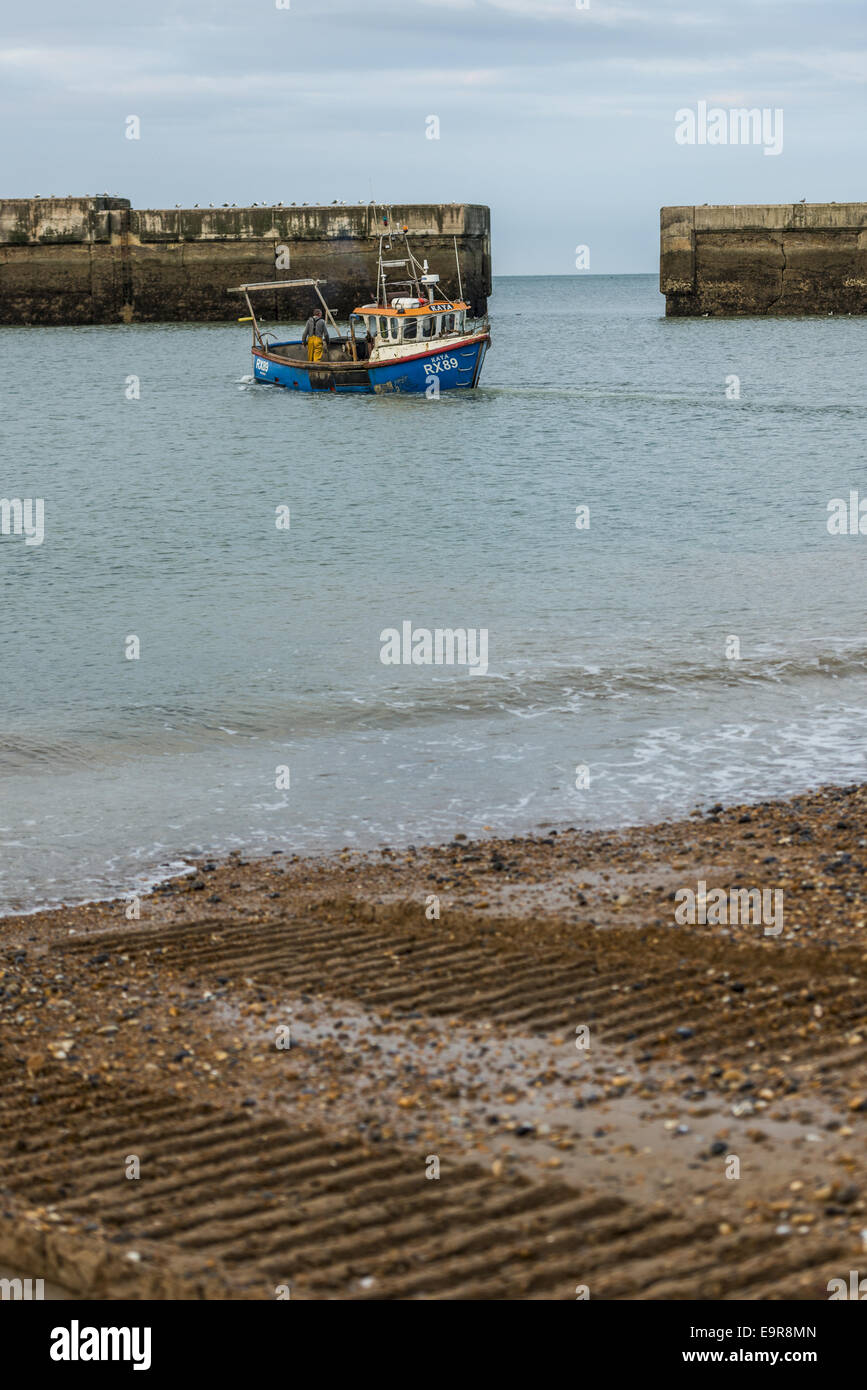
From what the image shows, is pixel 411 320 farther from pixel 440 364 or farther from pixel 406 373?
pixel 440 364

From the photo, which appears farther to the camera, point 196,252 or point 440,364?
point 196,252

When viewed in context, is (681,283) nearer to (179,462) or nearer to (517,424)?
(517,424)

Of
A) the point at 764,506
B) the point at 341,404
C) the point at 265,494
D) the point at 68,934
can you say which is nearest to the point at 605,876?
the point at 68,934

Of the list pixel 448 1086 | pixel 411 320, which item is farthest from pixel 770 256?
pixel 448 1086

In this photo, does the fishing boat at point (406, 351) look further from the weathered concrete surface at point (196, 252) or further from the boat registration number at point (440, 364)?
the weathered concrete surface at point (196, 252)

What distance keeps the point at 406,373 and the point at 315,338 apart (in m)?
3.96

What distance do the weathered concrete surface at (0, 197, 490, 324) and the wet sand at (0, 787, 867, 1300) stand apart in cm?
6135

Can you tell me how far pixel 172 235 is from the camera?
2608 inches

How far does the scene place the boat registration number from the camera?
1549 inches

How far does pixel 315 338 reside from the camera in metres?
41.6

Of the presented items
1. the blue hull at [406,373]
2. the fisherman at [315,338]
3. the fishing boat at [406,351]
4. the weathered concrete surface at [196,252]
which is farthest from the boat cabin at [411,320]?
the weathered concrete surface at [196,252]

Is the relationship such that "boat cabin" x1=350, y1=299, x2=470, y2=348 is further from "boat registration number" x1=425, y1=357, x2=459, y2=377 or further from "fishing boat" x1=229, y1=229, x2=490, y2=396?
"boat registration number" x1=425, y1=357, x2=459, y2=377

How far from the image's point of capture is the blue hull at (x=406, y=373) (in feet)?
128

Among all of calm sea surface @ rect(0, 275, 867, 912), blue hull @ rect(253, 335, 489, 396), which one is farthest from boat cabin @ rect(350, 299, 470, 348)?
calm sea surface @ rect(0, 275, 867, 912)
